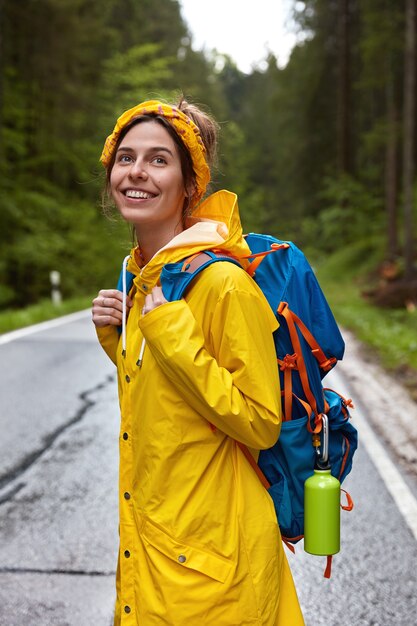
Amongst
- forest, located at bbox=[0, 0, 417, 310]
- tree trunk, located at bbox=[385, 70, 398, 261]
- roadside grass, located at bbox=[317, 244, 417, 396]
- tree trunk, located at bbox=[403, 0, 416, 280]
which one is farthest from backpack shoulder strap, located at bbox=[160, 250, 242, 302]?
tree trunk, located at bbox=[385, 70, 398, 261]

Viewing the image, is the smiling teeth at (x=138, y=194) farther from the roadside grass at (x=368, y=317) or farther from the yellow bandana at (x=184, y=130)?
the roadside grass at (x=368, y=317)

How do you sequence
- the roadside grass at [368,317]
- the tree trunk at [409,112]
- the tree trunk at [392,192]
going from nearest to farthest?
the roadside grass at [368,317] < the tree trunk at [409,112] < the tree trunk at [392,192]

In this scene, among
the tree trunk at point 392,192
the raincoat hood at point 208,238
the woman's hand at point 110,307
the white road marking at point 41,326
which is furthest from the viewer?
the tree trunk at point 392,192

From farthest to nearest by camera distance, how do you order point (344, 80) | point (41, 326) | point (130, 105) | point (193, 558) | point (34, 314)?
point (344, 80), point (130, 105), point (34, 314), point (41, 326), point (193, 558)

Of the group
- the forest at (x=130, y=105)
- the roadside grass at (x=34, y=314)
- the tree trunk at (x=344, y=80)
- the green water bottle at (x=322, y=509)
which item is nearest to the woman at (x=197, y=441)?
the green water bottle at (x=322, y=509)

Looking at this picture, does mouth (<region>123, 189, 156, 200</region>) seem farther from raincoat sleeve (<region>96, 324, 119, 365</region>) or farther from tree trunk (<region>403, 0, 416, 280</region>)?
tree trunk (<region>403, 0, 416, 280</region>)

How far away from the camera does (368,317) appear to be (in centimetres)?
1625

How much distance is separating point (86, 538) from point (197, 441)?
2.66 meters

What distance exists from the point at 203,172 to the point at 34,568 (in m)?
2.62

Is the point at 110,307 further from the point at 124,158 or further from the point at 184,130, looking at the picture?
the point at 184,130

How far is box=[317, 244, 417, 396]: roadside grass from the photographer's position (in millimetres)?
10438

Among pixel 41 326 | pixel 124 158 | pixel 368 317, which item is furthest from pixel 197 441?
pixel 368 317

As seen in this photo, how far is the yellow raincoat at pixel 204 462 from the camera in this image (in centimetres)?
176

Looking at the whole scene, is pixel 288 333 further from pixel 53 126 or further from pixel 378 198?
pixel 378 198
